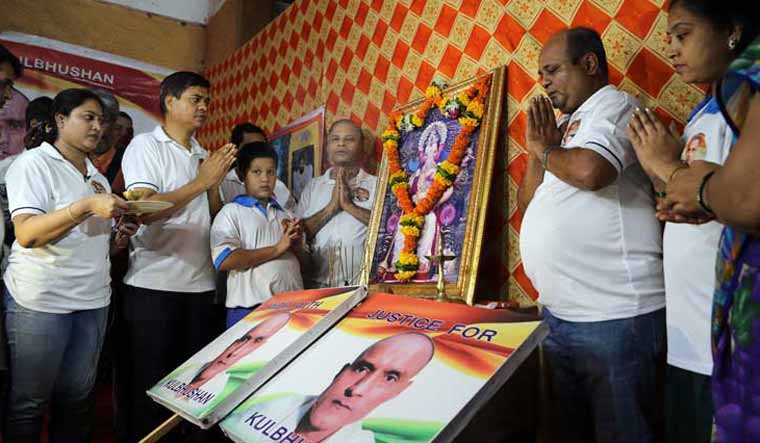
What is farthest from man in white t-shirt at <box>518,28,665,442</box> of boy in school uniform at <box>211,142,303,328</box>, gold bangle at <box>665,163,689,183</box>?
boy in school uniform at <box>211,142,303,328</box>

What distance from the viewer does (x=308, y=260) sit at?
10.2ft

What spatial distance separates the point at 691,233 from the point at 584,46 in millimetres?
745

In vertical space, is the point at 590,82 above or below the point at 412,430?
above

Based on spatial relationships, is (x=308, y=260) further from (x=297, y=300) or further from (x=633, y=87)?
(x=633, y=87)

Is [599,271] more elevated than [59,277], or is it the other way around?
[599,271]

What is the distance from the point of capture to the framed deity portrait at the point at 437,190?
2.34 metres

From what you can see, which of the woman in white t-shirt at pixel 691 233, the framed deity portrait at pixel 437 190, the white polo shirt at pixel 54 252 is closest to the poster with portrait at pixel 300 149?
the framed deity portrait at pixel 437 190

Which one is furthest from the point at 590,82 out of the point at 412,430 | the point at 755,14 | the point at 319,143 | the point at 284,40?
the point at 284,40

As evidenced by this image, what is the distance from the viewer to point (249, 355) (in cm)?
163

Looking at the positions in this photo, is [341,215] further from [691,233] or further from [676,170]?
[676,170]

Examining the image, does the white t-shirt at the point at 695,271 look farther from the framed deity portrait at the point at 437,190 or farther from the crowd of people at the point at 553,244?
the framed deity portrait at the point at 437,190

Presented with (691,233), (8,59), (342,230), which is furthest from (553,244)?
(8,59)

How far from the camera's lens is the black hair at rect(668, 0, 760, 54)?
1.33 m

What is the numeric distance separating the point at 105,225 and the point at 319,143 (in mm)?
1558
